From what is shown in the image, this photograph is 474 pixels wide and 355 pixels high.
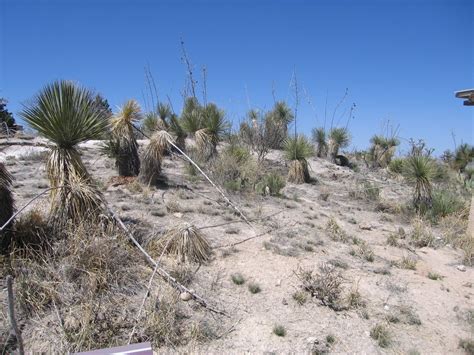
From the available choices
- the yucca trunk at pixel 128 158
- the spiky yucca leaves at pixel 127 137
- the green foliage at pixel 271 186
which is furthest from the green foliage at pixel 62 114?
the green foliage at pixel 271 186

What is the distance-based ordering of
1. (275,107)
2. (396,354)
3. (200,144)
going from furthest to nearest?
(275,107), (200,144), (396,354)

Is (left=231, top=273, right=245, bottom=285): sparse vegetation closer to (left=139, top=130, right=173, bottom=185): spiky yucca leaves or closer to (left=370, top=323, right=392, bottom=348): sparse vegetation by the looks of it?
(left=370, top=323, right=392, bottom=348): sparse vegetation

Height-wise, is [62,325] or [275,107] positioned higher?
[275,107]

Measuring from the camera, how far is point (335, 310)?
477 cm

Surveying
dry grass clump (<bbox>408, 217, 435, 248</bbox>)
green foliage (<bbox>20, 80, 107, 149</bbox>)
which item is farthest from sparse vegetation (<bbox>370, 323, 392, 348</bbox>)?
green foliage (<bbox>20, 80, 107, 149</bbox>)

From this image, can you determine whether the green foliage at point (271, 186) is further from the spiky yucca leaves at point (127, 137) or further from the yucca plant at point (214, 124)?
the spiky yucca leaves at point (127, 137)

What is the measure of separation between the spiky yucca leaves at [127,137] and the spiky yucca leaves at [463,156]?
1650 cm

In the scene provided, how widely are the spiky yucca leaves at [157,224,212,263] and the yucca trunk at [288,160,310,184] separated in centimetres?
795

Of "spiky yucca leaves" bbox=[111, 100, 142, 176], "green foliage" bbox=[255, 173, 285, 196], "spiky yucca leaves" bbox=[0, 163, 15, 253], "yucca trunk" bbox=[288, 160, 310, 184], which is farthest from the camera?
"yucca trunk" bbox=[288, 160, 310, 184]

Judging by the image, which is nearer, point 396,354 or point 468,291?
point 396,354

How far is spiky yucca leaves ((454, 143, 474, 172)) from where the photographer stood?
19156 millimetres

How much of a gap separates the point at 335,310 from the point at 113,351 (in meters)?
3.26

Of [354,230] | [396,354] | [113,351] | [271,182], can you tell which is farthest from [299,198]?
[113,351]

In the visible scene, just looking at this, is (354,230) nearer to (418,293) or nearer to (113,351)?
(418,293)
